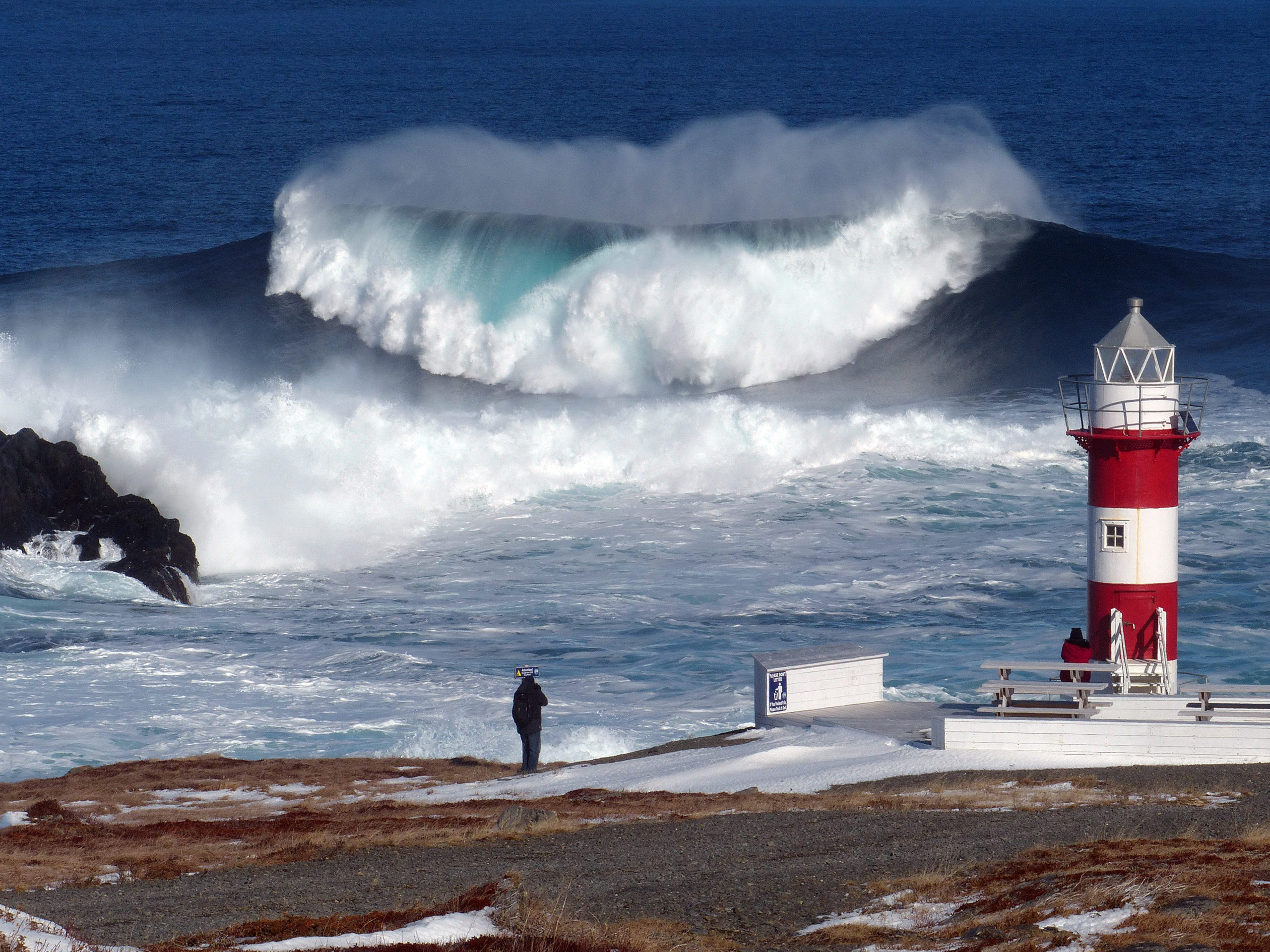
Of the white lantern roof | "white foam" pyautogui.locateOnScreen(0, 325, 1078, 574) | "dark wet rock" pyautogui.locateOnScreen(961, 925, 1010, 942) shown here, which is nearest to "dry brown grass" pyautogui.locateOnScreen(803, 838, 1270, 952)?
"dark wet rock" pyautogui.locateOnScreen(961, 925, 1010, 942)

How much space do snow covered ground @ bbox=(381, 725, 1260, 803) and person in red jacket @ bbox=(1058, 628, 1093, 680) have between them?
2.91 ft

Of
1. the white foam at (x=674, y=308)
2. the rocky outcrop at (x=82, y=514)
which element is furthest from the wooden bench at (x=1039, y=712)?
the white foam at (x=674, y=308)

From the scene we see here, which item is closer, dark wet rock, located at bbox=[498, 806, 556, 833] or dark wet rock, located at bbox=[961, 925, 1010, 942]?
dark wet rock, located at bbox=[961, 925, 1010, 942]

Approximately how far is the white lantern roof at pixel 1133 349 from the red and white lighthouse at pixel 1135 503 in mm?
10

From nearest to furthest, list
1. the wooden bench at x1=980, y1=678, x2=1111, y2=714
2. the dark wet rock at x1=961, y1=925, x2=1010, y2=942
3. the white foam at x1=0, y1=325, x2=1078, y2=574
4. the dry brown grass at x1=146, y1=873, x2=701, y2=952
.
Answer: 1. the dark wet rock at x1=961, y1=925, x2=1010, y2=942
2. the dry brown grass at x1=146, y1=873, x2=701, y2=952
3. the wooden bench at x1=980, y1=678, x2=1111, y2=714
4. the white foam at x1=0, y1=325, x2=1078, y2=574

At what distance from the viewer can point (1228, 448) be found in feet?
75.8

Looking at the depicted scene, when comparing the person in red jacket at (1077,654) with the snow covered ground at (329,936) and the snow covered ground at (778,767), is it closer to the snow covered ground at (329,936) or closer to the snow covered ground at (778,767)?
the snow covered ground at (778,767)

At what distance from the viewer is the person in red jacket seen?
11727 mm

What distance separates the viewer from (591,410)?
91.6 feet

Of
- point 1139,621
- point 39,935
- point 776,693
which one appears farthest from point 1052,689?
point 39,935

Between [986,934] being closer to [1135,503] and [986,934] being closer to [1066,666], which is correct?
[1066,666]

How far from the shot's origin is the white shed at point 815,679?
12.8 meters

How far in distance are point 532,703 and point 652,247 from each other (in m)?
22.1

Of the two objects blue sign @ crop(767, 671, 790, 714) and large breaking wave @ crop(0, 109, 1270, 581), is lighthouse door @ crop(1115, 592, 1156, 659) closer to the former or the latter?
blue sign @ crop(767, 671, 790, 714)
